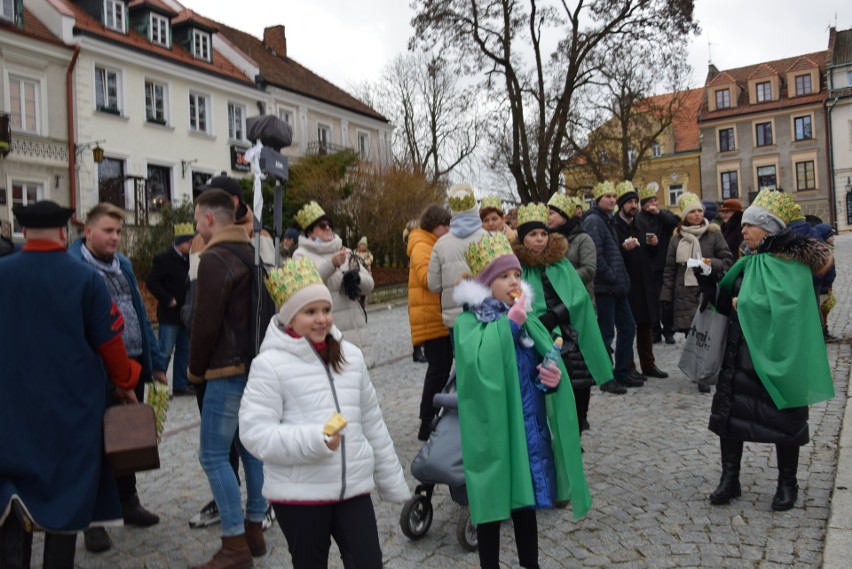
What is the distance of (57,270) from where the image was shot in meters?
3.48

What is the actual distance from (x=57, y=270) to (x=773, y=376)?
153 inches

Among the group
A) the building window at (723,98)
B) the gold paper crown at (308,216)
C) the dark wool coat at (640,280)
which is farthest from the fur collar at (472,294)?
the building window at (723,98)

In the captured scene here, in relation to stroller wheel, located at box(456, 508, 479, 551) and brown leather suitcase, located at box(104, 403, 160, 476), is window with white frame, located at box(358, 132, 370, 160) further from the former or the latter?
brown leather suitcase, located at box(104, 403, 160, 476)

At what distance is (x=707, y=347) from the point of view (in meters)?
5.02

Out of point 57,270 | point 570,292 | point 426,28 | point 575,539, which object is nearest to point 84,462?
point 57,270

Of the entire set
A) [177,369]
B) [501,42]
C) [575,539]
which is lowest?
[575,539]

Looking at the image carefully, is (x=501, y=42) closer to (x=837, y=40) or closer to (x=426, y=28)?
(x=426, y=28)

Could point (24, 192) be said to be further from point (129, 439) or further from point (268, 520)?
point (129, 439)

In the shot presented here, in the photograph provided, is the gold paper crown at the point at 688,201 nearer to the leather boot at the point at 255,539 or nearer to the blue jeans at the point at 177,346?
the blue jeans at the point at 177,346

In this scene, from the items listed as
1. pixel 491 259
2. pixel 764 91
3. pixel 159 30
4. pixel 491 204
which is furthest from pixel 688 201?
pixel 764 91

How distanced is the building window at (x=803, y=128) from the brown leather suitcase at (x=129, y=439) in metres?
61.8

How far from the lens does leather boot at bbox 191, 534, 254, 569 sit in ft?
13.1

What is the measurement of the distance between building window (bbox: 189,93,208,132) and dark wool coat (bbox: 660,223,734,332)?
23.8 meters

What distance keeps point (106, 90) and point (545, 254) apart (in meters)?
24.7
